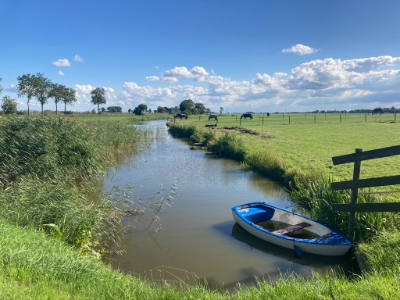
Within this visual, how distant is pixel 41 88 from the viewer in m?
57.4

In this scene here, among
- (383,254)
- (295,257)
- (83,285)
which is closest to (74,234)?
(83,285)

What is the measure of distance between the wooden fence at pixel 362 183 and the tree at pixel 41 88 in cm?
5995

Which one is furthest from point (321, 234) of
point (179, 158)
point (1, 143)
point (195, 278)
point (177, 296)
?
point (179, 158)

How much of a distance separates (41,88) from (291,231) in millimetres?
60196

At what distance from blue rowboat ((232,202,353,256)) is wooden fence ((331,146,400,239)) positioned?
0.54 meters

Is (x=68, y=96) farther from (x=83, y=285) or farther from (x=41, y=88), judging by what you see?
(x=83, y=285)

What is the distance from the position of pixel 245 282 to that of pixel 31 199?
5487 mm

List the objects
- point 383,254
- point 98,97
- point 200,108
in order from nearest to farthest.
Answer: point 383,254 < point 98,97 < point 200,108

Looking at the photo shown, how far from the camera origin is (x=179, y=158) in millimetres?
22234

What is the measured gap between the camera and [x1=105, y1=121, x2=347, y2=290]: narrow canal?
22.6ft

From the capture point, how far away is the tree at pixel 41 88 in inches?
2209

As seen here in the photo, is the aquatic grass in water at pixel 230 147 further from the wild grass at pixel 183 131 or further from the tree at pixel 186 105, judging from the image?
the tree at pixel 186 105

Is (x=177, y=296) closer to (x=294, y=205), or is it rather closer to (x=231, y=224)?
(x=231, y=224)

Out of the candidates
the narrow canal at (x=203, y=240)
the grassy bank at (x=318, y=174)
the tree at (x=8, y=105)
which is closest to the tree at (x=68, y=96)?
the tree at (x=8, y=105)
